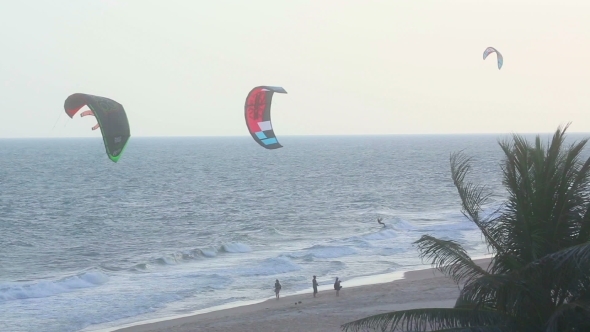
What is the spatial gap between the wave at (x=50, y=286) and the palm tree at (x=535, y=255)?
17.3 m

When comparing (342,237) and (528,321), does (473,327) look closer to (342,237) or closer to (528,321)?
(528,321)

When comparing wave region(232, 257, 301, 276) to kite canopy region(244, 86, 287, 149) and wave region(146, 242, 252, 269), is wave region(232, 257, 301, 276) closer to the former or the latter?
wave region(146, 242, 252, 269)

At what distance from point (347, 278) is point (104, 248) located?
1274 centimetres

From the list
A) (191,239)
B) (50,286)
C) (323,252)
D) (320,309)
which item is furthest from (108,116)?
(191,239)

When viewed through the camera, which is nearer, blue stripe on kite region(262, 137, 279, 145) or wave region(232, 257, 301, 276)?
blue stripe on kite region(262, 137, 279, 145)

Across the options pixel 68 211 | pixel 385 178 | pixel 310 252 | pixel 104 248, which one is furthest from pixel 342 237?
pixel 385 178

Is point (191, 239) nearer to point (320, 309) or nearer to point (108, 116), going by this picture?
point (320, 309)

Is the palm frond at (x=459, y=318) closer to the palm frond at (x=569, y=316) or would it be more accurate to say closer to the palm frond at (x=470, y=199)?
the palm frond at (x=569, y=316)

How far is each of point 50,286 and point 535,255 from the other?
19161 mm

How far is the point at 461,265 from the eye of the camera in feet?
24.1

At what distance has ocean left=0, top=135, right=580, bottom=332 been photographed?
21.3m

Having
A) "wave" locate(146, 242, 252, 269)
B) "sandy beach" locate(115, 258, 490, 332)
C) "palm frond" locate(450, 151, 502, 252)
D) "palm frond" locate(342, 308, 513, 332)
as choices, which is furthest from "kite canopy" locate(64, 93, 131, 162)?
"wave" locate(146, 242, 252, 269)

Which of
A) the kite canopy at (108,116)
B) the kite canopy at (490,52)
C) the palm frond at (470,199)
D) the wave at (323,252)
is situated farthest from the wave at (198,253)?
the palm frond at (470,199)

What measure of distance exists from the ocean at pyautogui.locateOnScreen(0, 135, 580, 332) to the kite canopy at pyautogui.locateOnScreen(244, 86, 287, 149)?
642 cm
